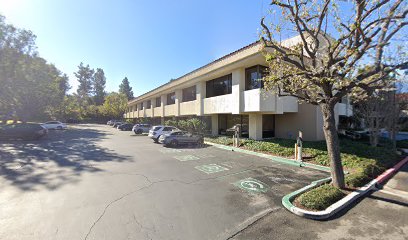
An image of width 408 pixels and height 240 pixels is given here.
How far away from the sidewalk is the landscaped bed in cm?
47

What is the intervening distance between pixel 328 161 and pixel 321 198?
212 inches

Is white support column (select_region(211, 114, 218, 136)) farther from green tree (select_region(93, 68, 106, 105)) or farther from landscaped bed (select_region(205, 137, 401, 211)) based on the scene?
green tree (select_region(93, 68, 106, 105))

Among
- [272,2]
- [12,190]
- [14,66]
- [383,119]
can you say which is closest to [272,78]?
[272,2]

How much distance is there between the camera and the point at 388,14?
5520mm

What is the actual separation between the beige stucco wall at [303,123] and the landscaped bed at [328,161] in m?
1.77

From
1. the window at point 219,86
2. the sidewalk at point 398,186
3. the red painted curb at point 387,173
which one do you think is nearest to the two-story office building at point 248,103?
the window at point 219,86

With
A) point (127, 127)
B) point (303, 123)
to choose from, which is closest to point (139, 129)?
point (127, 127)

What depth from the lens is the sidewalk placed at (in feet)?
19.9

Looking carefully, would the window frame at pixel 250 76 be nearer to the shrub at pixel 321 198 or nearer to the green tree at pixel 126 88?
the shrub at pixel 321 198

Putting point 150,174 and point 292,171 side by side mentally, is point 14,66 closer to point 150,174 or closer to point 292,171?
point 150,174

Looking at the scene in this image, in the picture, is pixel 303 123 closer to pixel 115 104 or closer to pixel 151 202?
pixel 151 202

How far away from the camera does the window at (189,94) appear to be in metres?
23.5

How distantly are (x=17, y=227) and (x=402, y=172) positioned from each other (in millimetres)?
13373

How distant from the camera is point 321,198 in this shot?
203 inches
